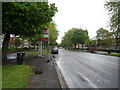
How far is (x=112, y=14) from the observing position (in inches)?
939

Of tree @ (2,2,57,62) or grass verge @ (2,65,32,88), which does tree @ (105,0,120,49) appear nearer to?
tree @ (2,2,57,62)

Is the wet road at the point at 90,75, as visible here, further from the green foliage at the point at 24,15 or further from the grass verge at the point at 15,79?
the green foliage at the point at 24,15

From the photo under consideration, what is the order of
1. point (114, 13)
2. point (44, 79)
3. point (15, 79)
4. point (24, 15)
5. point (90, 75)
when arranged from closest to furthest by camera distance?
point (15, 79) → point (44, 79) → point (90, 75) → point (24, 15) → point (114, 13)

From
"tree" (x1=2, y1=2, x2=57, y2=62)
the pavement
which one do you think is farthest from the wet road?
"tree" (x1=2, y1=2, x2=57, y2=62)

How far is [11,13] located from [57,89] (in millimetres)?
6912

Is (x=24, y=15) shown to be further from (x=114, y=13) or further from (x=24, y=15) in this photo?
(x=114, y=13)

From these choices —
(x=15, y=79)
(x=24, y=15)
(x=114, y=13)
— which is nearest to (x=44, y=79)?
(x=15, y=79)

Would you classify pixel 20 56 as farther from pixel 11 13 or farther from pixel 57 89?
pixel 57 89

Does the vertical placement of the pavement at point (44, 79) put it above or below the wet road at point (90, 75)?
above

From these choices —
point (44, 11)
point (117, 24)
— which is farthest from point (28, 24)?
point (117, 24)

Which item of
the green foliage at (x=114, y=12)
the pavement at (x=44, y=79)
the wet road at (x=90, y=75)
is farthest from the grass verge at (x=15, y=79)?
the green foliage at (x=114, y=12)

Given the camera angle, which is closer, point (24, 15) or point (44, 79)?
point (44, 79)

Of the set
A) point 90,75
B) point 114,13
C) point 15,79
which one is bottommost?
point 90,75

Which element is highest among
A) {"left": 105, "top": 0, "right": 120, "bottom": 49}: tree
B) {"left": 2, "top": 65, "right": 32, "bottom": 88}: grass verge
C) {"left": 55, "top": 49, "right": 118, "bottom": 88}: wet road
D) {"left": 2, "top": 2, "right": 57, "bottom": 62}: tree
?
{"left": 105, "top": 0, "right": 120, "bottom": 49}: tree
